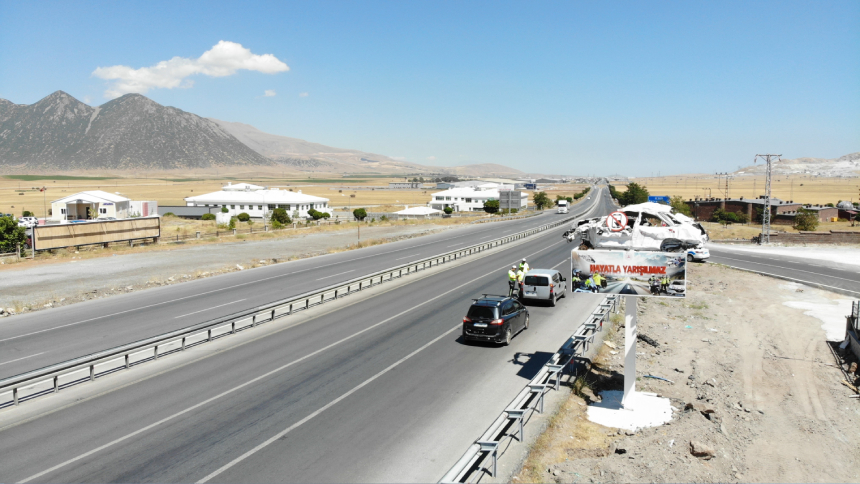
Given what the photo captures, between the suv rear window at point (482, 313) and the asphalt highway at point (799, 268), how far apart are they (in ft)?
86.7

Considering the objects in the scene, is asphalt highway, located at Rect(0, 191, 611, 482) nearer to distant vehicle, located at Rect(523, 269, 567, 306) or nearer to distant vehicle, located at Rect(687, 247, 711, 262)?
distant vehicle, located at Rect(523, 269, 567, 306)

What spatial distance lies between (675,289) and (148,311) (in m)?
22.2

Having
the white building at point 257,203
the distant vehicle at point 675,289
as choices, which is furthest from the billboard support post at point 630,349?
the white building at point 257,203

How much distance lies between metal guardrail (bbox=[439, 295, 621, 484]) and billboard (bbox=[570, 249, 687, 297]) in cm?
251

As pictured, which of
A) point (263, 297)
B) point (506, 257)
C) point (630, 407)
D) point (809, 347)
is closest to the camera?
point (630, 407)

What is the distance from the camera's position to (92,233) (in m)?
46.7

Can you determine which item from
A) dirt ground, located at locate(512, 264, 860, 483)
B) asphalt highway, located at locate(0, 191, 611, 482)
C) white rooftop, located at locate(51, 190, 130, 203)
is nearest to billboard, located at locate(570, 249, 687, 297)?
dirt ground, located at locate(512, 264, 860, 483)

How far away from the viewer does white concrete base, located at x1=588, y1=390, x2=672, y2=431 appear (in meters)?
13.4

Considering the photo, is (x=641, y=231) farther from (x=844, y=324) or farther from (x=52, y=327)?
(x=52, y=327)

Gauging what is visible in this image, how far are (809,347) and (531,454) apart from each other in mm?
16756

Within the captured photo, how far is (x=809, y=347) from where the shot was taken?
71.7 feet

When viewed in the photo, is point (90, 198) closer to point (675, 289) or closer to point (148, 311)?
point (148, 311)

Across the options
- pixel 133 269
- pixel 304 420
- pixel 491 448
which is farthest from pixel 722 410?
pixel 133 269

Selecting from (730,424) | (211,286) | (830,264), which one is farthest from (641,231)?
(830,264)
